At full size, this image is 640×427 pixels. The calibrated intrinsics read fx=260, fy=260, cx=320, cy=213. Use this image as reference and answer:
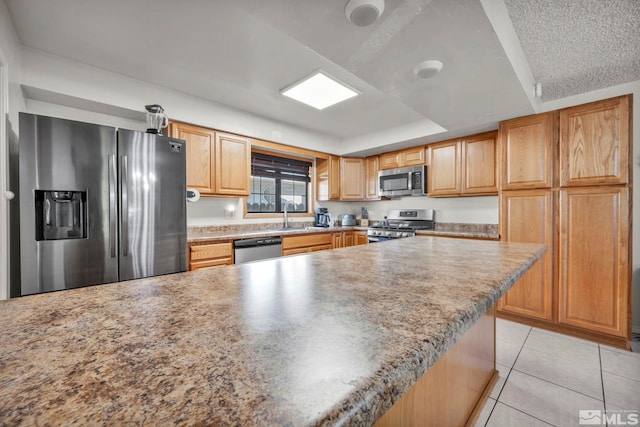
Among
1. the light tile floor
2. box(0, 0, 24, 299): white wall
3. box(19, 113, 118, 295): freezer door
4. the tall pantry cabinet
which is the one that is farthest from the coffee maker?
box(0, 0, 24, 299): white wall

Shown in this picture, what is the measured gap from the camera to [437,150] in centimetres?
360

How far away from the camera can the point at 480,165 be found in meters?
3.21

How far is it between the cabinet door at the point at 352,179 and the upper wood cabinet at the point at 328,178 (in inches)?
3.4

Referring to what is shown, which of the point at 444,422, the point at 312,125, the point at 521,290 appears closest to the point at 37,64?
the point at 312,125

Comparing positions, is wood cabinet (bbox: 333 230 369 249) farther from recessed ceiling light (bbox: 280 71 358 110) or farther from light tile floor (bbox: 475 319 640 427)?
light tile floor (bbox: 475 319 640 427)

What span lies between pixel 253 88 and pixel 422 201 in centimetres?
289

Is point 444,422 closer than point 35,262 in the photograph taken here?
Yes

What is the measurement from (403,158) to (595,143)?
208 cm

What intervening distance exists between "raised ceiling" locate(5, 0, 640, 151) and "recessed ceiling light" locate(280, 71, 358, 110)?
0.09 meters

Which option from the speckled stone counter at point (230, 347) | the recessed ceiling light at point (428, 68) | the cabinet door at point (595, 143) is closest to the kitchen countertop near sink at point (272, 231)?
the cabinet door at point (595, 143)

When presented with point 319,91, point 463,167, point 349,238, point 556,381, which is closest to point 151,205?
point 319,91

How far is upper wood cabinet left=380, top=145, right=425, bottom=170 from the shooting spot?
3.81m

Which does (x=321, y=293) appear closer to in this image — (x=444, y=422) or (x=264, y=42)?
(x=444, y=422)

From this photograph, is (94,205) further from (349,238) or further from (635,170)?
(635,170)
